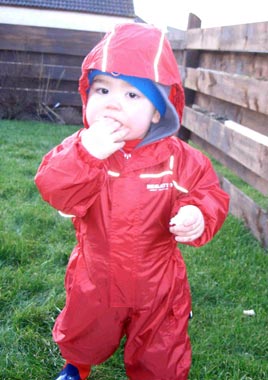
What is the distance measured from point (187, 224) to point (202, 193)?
0.19 meters

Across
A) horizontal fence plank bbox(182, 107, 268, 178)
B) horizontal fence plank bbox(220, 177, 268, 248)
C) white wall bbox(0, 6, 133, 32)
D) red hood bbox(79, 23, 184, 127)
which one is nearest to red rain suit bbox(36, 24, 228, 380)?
red hood bbox(79, 23, 184, 127)

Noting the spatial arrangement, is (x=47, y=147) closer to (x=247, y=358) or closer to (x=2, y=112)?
(x=2, y=112)

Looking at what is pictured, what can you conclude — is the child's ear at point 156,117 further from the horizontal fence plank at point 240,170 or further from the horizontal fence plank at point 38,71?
the horizontal fence plank at point 38,71

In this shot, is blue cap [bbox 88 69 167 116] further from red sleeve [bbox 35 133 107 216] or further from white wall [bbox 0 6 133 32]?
white wall [bbox 0 6 133 32]

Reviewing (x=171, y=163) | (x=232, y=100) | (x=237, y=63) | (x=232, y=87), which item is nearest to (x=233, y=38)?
(x=237, y=63)

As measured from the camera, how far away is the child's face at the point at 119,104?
5.51ft

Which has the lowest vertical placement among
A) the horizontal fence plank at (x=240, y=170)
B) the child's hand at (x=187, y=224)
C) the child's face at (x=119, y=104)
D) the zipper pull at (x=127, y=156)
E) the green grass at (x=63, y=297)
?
the green grass at (x=63, y=297)

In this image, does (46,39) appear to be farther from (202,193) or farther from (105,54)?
(202,193)

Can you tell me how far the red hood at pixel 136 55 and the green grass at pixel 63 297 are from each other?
4.35ft

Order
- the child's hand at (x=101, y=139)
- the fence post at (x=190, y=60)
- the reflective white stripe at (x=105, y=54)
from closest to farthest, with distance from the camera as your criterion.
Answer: the child's hand at (x=101, y=139), the reflective white stripe at (x=105, y=54), the fence post at (x=190, y=60)

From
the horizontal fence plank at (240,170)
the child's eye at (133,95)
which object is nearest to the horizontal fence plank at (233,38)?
the horizontal fence plank at (240,170)

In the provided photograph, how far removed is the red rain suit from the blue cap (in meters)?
0.03

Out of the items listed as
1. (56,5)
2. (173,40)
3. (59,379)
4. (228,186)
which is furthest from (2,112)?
(56,5)

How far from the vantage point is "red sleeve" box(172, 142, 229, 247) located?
5.85ft
